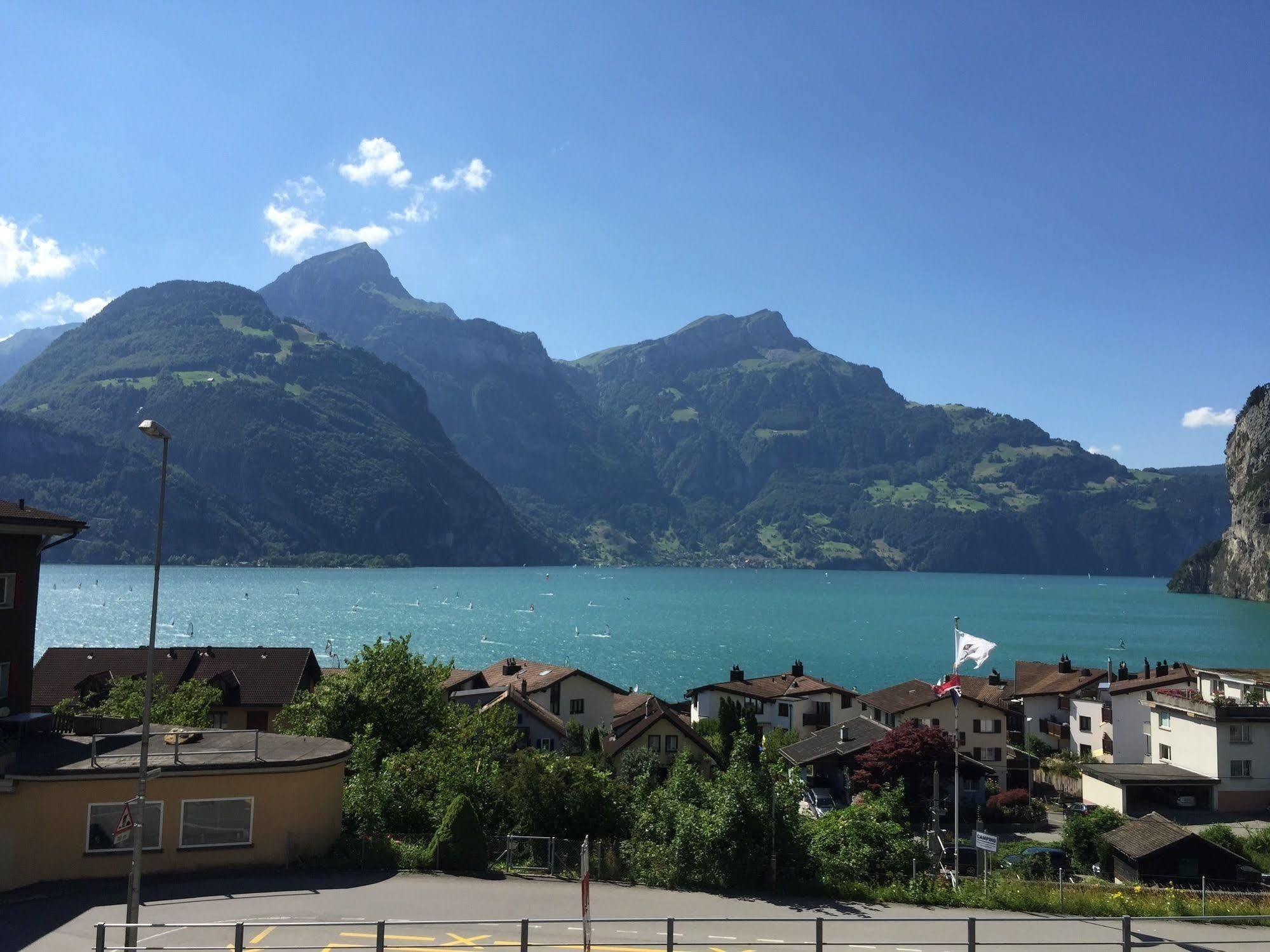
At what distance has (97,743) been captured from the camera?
19.9m

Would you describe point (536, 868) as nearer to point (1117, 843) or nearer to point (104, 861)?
point (104, 861)

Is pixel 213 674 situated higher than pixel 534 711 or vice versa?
pixel 213 674

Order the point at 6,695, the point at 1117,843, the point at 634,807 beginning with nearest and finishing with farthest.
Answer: the point at 6,695, the point at 634,807, the point at 1117,843

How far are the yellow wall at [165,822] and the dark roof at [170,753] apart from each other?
204 mm

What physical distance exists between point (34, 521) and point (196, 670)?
109 feet

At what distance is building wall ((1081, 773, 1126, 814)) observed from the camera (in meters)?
43.8

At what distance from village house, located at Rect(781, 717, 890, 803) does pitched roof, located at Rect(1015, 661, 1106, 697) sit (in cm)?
2079

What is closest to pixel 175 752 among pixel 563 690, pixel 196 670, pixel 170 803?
pixel 170 803

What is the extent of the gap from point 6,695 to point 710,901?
17883 millimetres

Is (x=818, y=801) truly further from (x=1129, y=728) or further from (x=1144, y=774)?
(x=1129, y=728)

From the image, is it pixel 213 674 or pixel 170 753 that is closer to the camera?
pixel 170 753

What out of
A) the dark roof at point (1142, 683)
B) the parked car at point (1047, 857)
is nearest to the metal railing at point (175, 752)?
the parked car at point (1047, 857)

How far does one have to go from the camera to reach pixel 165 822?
17703 mm

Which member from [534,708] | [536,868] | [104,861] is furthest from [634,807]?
[534,708]
